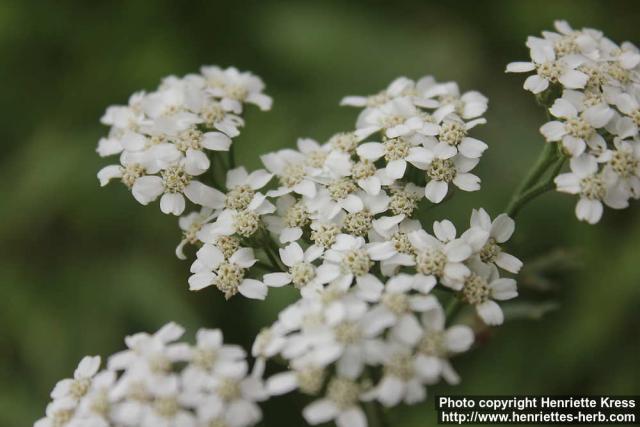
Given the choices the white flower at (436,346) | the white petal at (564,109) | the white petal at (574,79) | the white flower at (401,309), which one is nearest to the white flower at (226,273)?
the white flower at (401,309)

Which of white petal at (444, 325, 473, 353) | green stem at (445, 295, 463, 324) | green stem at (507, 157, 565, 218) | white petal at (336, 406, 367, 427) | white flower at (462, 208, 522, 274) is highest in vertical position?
green stem at (507, 157, 565, 218)

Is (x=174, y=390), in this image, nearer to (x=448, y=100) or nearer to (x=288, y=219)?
(x=288, y=219)

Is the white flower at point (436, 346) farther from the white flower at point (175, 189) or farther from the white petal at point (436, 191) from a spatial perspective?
the white flower at point (175, 189)

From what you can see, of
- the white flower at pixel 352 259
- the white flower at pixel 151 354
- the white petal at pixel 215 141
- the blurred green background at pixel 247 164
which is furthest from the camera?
the blurred green background at pixel 247 164

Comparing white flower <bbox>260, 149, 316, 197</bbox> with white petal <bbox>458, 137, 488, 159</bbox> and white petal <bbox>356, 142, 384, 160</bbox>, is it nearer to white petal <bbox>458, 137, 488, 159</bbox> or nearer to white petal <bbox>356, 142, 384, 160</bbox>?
white petal <bbox>356, 142, 384, 160</bbox>

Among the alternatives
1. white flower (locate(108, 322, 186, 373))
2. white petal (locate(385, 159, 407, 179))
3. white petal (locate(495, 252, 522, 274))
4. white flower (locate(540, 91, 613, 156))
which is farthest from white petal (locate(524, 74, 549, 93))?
white flower (locate(108, 322, 186, 373))

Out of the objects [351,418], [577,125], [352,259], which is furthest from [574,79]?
[351,418]
